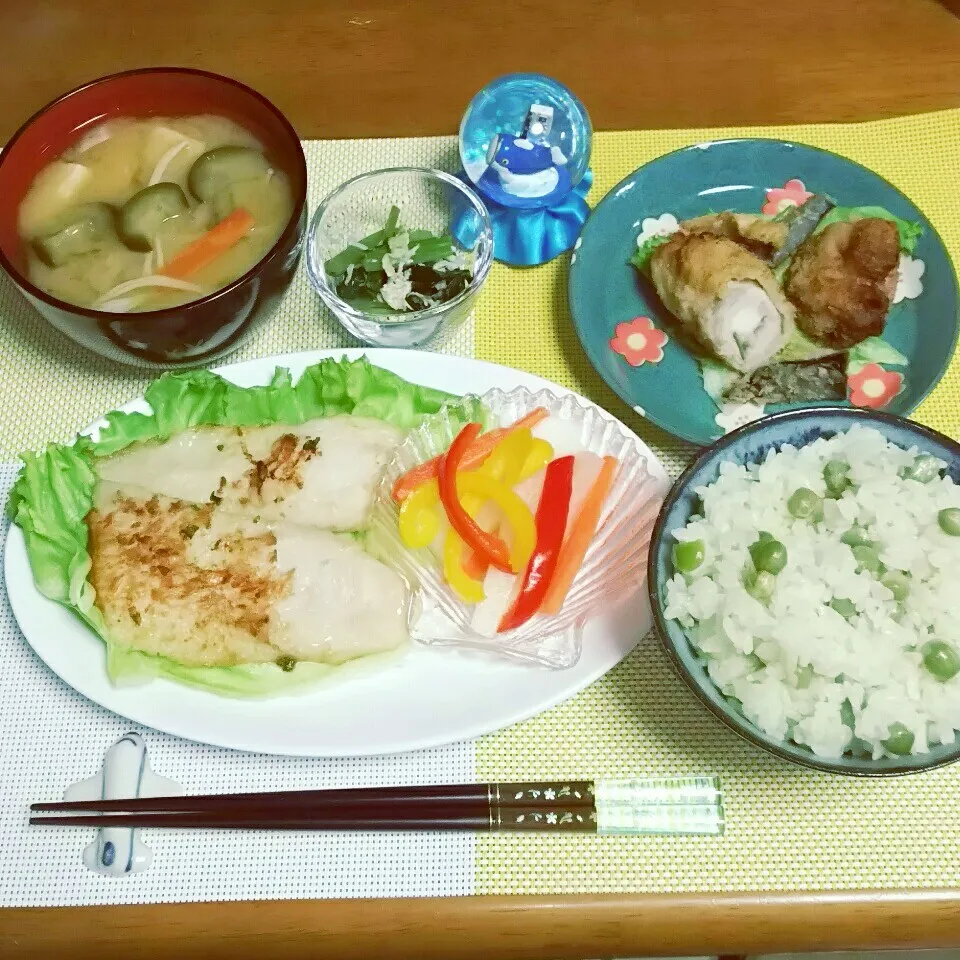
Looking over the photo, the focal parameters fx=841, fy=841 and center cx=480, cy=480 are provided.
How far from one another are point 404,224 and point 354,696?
3.66 ft

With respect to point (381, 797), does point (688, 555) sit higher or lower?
higher

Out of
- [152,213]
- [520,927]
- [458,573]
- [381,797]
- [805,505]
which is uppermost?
[152,213]

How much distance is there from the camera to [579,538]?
1541 mm

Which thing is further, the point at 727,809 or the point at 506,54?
the point at 506,54

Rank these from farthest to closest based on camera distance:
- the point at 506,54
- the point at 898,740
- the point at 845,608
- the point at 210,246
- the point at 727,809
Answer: the point at 506,54 < the point at 210,246 < the point at 727,809 < the point at 845,608 < the point at 898,740

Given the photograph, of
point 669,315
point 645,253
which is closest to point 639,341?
point 669,315

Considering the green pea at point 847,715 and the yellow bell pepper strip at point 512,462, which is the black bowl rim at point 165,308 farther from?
the green pea at point 847,715

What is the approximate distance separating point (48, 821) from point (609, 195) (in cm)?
168

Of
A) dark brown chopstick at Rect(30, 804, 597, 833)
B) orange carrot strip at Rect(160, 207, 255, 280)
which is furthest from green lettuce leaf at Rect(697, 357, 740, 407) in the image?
orange carrot strip at Rect(160, 207, 255, 280)

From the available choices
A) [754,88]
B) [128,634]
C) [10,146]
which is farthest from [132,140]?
[754,88]

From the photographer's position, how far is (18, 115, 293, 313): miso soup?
1725 mm

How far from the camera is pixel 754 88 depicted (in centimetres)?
218

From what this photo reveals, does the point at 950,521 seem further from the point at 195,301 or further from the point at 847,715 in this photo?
the point at 195,301

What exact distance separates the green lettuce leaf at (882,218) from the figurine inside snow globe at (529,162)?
0.57m
